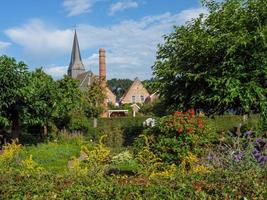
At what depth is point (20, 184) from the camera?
5348mm

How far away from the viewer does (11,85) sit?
1955 centimetres

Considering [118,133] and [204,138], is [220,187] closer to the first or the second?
[204,138]

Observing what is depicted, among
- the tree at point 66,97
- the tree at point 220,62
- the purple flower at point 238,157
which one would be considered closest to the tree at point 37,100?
the tree at point 66,97

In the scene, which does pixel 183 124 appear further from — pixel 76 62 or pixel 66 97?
pixel 76 62

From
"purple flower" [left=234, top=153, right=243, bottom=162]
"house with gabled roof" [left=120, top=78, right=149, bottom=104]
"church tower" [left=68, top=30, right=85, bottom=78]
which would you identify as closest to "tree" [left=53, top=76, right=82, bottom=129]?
"purple flower" [left=234, top=153, right=243, bottom=162]

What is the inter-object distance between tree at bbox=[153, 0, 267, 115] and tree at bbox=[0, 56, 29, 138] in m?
6.50

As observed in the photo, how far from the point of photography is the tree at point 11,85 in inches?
761

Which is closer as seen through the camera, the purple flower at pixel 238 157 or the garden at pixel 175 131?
the garden at pixel 175 131

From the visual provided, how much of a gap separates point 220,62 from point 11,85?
31.1 feet

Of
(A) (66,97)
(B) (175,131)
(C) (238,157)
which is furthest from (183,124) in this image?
(A) (66,97)

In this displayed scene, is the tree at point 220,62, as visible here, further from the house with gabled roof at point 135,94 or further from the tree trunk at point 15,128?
the house with gabled roof at point 135,94

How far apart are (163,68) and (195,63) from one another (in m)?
1.34

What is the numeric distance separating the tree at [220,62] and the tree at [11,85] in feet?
21.3

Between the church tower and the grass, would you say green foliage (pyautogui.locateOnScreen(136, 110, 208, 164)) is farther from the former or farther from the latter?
the church tower
